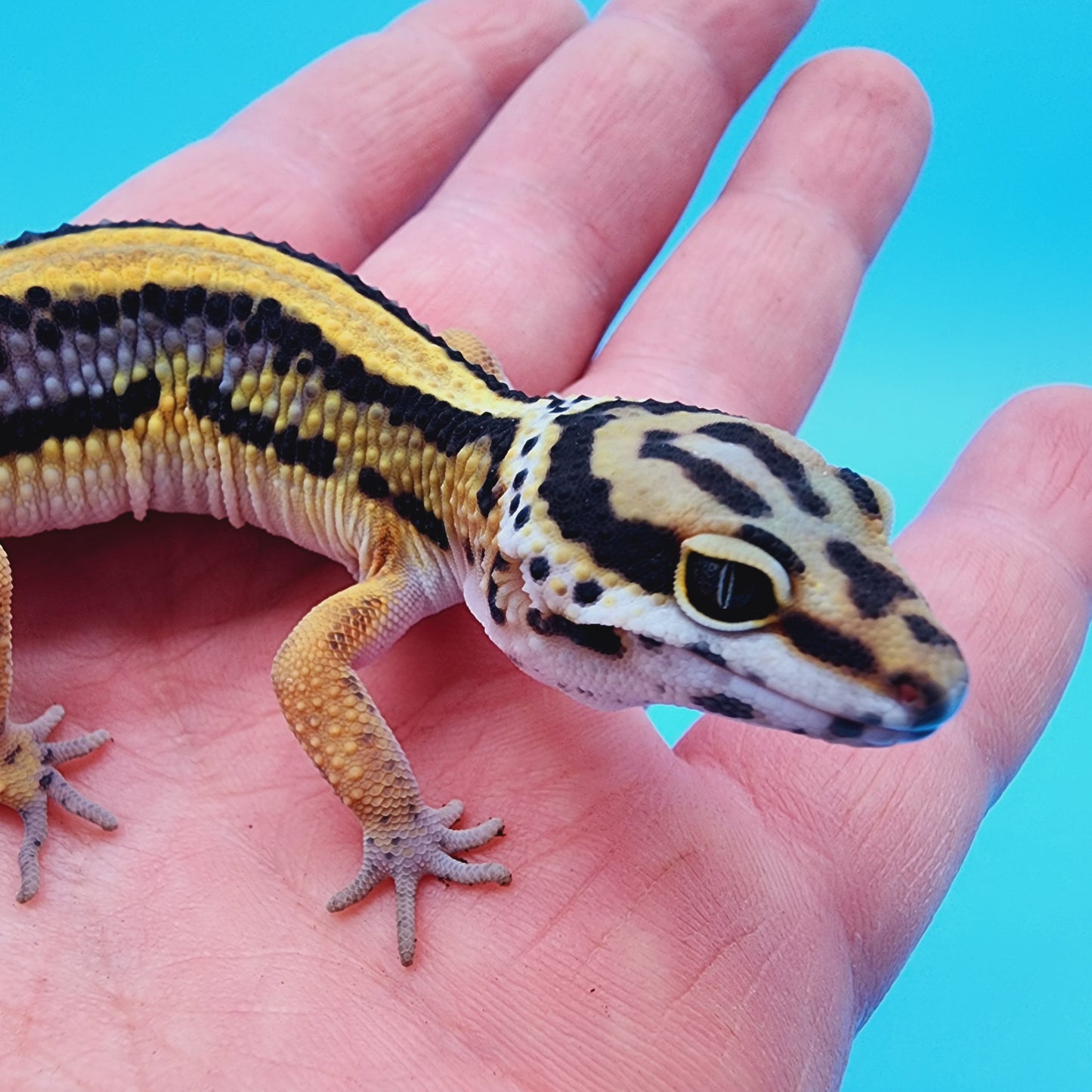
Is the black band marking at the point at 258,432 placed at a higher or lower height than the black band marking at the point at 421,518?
higher

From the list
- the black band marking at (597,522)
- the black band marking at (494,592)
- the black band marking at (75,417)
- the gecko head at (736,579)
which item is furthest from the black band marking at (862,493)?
the black band marking at (75,417)

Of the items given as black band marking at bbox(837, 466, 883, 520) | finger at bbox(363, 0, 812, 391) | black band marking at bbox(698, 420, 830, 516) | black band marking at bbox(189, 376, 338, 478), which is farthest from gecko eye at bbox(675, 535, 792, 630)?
finger at bbox(363, 0, 812, 391)

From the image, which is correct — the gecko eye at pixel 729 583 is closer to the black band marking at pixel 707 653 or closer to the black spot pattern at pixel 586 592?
the black band marking at pixel 707 653

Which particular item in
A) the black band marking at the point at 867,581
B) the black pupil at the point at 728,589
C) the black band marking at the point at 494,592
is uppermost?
the black band marking at the point at 867,581

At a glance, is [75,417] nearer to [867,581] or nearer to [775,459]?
[775,459]

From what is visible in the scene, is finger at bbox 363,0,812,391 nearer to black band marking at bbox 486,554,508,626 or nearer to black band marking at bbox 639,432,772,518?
black band marking at bbox 486,554,508,626

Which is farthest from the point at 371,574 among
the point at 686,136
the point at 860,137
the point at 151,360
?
the point at 860,137

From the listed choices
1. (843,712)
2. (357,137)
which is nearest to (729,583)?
(843,712)
